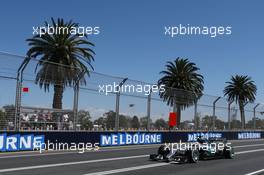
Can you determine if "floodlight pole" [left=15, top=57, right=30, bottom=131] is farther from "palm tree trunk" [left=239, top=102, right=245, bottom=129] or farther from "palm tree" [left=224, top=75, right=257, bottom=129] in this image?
"palm tree" [left=224, top=75, right=257, bottom=129]

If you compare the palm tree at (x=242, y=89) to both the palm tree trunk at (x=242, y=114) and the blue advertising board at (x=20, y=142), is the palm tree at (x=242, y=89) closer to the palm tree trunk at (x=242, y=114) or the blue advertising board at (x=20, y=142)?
the palm tree trunk at (x=242, y=114)

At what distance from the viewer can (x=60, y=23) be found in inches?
1666

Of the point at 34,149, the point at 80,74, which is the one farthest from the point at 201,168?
the point at 80,74

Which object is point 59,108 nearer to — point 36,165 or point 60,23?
point 36,165

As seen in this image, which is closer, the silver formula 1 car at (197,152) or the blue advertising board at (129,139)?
the silver formula 1 car at (197,152)

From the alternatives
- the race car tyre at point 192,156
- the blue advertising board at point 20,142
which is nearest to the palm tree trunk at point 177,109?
the blue advertising board at point 20,142

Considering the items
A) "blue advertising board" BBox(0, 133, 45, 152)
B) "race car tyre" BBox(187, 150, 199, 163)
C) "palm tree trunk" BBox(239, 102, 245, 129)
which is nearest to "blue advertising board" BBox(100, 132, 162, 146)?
"blue advertising board" BBox(0, 133, 45, 152)

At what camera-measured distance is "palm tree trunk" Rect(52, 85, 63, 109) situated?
71.2 ft

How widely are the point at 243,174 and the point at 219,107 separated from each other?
82.5 feet

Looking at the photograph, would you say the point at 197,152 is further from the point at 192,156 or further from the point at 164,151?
the point at 164,151

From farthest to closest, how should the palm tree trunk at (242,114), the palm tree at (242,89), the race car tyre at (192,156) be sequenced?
the palm tree at (242,89) < the palm tree trunk at (242,114) < the race car tyre at (192,156)

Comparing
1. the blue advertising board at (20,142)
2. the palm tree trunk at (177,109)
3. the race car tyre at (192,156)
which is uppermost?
the palm tree trunk at (177,109)

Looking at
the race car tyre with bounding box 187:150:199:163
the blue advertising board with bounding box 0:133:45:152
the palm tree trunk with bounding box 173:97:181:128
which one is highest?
the palm tree trunk with bounding box 173:97:181:128

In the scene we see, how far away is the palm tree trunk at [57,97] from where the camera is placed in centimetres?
2170
